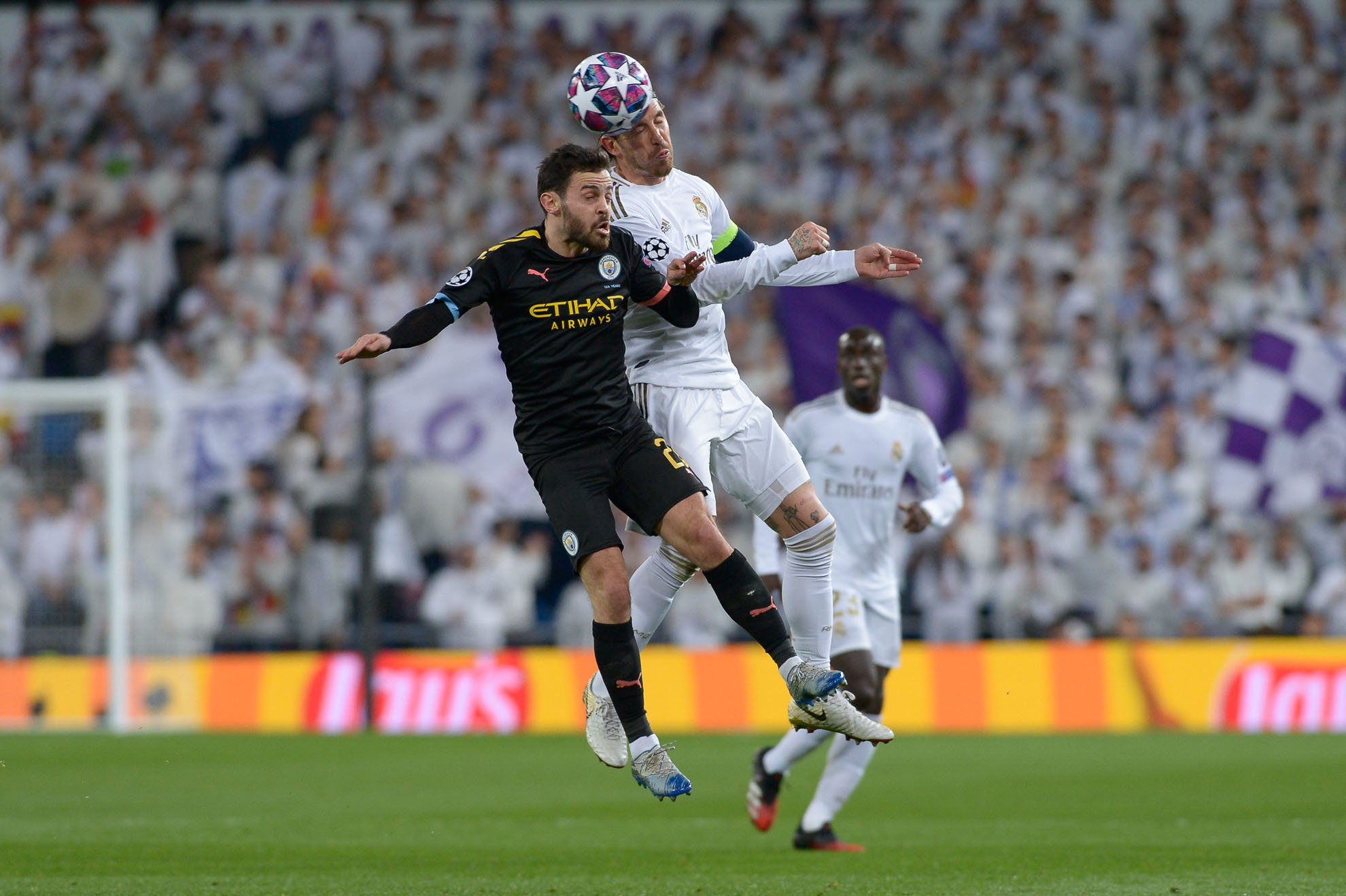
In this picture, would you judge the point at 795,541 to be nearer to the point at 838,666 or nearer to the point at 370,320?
the point at 838,666

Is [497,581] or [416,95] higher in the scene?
[416,95]

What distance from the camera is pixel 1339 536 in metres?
18.3

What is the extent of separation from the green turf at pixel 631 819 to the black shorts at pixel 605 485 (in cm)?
153

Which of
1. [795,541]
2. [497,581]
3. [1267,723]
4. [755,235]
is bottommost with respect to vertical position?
[1267,723]

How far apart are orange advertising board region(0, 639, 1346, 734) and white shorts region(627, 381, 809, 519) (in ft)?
31.8

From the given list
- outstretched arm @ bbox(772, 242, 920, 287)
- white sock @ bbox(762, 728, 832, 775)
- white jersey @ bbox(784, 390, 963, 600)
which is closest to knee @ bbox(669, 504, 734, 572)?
outstretched arm @ bbox(772, 242, 920, 287)

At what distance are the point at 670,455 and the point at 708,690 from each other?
10501 mm

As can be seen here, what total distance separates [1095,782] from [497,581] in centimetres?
719

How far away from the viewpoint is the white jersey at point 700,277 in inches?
319

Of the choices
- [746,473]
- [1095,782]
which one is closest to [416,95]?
[1095,782]

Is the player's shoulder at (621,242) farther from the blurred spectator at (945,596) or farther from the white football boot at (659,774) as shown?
the blurred spectator at (945,596)

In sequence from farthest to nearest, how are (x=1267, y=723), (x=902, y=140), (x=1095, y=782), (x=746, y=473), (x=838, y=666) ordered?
(x=902, y=140), (x=1267, y=723), (x=1095, y=782), (x=838, y=666), (x=746, y=473)

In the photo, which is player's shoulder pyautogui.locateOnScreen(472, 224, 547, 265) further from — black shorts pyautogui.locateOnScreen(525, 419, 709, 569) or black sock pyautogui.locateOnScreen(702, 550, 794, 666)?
black sock pyautogui.locateOnScreen(702, 550, 794, 666)

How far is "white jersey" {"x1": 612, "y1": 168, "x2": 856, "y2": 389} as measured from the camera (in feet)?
26.6
